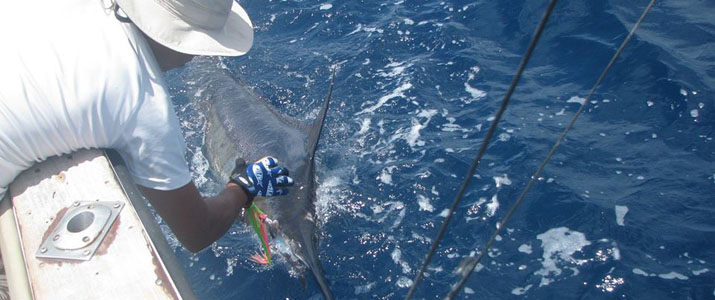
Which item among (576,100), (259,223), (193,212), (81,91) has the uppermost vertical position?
(81,91)

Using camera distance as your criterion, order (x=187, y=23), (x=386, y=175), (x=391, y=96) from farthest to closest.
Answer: (x=391, y=96) → (x=386, y=175) → (x=187, y=23)

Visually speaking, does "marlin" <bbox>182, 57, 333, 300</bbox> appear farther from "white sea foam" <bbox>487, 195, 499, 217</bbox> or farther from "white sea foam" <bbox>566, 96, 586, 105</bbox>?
"white sea foam" <bbox>566, 96, 586, 105</bbox>

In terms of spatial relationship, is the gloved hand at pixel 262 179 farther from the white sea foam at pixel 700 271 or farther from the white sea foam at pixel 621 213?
the white sea foam at pixel 700 271

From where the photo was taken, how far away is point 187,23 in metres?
1.94

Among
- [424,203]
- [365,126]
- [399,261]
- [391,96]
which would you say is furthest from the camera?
[391,96]

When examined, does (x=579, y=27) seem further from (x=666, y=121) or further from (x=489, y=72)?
(x=666, y=121)

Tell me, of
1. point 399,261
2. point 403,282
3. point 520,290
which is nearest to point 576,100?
point 520,290

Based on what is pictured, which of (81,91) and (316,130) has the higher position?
(81,91)

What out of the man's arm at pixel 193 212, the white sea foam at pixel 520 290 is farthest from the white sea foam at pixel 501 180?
the man's arm at pixel 193 212

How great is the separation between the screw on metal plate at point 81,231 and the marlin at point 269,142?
143 cm

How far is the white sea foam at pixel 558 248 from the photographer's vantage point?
2998 mm

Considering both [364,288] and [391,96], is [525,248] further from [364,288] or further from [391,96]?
[391,96]

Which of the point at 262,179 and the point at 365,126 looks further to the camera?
the point at 365,126

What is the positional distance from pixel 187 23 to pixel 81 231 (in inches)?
33.6
